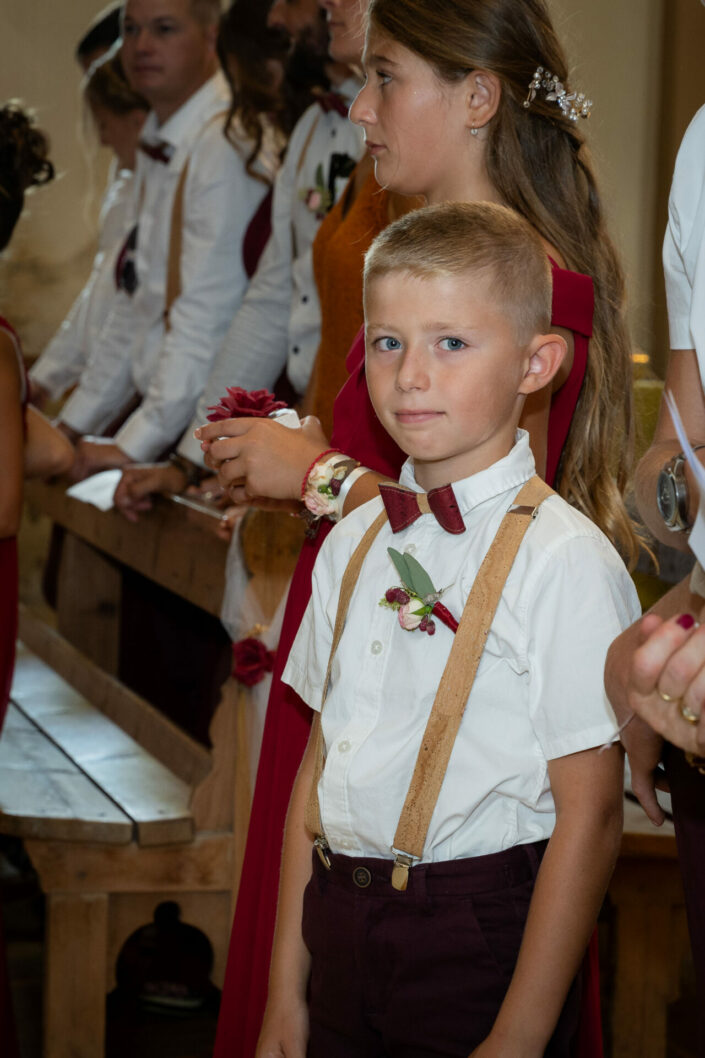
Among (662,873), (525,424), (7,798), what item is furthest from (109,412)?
(525,424)

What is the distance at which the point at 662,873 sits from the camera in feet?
8.10

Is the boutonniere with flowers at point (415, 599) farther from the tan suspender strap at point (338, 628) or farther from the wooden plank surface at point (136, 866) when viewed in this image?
the wooden plank surface at point (136, 866)

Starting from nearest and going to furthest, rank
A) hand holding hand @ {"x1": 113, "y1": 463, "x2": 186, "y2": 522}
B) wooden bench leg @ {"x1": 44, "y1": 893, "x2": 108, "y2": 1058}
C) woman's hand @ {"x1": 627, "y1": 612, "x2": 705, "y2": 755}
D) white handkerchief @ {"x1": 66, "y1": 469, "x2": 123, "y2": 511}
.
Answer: woman's hand @ {"x1": 627, "y1": 612, "x2": 705, "y2": 755}
wooden bench leg @ {"x1": 44, "y1": 893, "x2": 108, "y2": 1058}
hand holding hand @ {"x1": 113, "y1": 463, "x2": 186, "y2": 522}
white handkerchief @ {"x1": 66, "y1": 469, "x2": 123, "y2": 511}

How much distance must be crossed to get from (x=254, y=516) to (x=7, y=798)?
87cm

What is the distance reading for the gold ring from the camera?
0.99 metres

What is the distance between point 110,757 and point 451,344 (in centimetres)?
210

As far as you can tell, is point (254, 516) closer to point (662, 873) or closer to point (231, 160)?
point (662, 873)

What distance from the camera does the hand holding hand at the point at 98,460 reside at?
3.94 m

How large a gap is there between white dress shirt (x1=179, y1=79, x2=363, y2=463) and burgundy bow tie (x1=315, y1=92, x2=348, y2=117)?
0.02 metres

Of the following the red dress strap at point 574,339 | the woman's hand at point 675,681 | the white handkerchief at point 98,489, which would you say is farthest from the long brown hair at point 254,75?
the woman's hand at point 675,681

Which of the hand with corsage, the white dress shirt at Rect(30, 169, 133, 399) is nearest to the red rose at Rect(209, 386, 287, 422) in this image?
the hand with corsage

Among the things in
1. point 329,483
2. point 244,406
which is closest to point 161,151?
point 244,406

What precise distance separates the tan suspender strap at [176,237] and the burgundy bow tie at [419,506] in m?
2.76

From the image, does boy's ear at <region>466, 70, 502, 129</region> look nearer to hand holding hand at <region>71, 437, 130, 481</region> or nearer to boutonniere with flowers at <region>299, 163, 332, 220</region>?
boutonniere with flowers at <region>299, 163, 332, 220</region>
